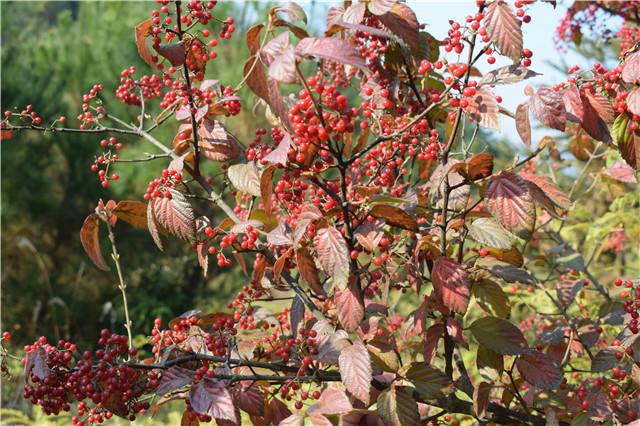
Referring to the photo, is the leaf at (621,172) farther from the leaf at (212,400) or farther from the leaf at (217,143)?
the leaf at (212,400)

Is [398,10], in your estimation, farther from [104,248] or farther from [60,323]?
[60,323]

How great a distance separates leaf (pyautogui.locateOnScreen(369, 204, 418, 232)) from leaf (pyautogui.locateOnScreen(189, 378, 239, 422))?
0.41 metres

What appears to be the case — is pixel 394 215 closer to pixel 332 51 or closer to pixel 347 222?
pixel 347 222

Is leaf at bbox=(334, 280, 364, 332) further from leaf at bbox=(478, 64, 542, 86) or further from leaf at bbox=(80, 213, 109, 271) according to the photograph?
leaf at bbox=(80, 213, 109, 271)

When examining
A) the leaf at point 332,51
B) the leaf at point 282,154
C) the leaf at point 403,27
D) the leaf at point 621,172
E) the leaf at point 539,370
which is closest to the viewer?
the leaf at point 332,51

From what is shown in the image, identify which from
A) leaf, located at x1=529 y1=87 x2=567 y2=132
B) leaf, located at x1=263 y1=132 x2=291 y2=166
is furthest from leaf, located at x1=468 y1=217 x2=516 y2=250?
leaf, located at x1=263 y1=132 x2=291 y2=166

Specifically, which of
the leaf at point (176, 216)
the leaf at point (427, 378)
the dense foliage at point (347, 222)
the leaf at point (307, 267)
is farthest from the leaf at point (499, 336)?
the leaf at point (176, 216)

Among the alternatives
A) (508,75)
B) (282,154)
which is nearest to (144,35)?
(282,154)

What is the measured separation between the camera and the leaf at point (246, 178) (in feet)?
3.98

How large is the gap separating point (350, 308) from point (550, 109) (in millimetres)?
500

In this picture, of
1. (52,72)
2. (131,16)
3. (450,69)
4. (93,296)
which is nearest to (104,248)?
(93,296)

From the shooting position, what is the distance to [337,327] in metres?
1.33

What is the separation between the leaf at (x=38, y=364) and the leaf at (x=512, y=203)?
81 cm

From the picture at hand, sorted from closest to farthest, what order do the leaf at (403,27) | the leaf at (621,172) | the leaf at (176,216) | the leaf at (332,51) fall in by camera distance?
the leaf at (332,51) < the leaf at (403,27) < the leaf at (176,216) < the leaf at (621,172)
